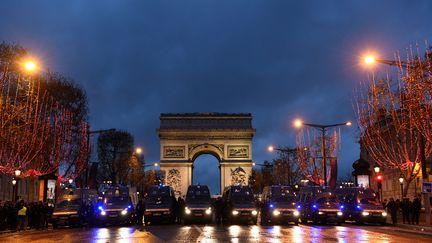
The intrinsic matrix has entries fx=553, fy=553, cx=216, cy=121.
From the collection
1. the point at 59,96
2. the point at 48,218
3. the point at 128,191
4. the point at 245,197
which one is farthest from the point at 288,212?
the point at 59,96

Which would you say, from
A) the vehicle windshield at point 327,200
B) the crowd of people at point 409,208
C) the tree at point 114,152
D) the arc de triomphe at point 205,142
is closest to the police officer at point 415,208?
the crowd of people at point 409,208

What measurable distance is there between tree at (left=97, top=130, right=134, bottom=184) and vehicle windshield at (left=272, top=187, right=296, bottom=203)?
4170 cm

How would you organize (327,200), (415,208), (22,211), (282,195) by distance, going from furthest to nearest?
(282,195) → (327,200) → (415,208) → (22,211)

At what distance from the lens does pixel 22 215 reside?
30656mm

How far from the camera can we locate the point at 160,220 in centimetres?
3338

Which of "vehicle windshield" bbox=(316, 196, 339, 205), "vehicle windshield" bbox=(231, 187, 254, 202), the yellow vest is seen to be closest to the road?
the yellow vest

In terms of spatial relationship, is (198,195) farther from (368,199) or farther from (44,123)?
(44,123)

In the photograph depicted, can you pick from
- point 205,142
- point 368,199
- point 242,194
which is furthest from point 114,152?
point 368,199

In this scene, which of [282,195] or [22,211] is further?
[282,195]

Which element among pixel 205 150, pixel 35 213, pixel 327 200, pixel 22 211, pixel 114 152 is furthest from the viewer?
pixel 205 150

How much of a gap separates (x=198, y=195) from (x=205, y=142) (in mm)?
51490

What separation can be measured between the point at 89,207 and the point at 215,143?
52.4 meters

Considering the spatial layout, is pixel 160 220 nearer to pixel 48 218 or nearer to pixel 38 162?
pixel 48 218

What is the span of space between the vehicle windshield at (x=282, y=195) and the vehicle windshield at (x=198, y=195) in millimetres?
4251
